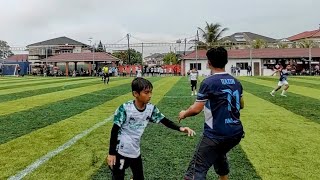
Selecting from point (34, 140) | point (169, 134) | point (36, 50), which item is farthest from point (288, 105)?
point (36, 50)

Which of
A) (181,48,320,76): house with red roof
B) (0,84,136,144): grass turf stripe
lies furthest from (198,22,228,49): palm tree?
(0,84,136,144): grass turf stripe

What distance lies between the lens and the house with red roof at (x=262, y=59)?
2514 inches

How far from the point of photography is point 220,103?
4.54 metres

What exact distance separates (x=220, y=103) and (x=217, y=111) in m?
0.10

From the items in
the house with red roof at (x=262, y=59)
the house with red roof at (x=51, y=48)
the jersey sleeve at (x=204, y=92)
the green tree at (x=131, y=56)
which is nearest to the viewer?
the jersey sleeve at (x=204, y=92)

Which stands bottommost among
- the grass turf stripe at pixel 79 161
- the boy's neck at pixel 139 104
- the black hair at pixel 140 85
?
the grass turf stripe at pixel 79 161

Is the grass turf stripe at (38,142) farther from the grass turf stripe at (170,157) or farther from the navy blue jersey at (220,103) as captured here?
the navy blue jersey at (220,103)

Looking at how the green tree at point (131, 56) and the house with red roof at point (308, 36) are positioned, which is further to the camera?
the green tree at point (131, 56)

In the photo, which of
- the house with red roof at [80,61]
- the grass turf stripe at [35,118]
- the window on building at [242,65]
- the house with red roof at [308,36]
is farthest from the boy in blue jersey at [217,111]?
the house with red roof at [308,36]

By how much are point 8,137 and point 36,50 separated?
10059cm

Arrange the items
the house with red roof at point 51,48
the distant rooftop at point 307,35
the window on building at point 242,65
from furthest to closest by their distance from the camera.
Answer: the distant rooftop at point 307,35 → the house with red roof at point 51,48 → the window on building at point 242,65

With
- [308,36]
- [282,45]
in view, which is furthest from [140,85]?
[308,36]

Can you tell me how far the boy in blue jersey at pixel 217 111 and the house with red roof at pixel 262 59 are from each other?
190 feet

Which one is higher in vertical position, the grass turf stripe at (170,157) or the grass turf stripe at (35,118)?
the grass turf stripe at (35,118)
